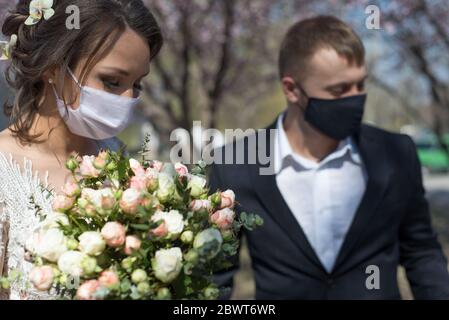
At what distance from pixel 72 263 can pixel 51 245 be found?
0.20 ft

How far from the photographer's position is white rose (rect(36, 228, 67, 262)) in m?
1.35

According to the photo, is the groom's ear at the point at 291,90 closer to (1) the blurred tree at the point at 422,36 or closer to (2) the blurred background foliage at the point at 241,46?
(2) the blurred background foliage at the point at 241,46

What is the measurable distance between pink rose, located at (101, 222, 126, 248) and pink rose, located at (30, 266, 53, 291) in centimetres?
14

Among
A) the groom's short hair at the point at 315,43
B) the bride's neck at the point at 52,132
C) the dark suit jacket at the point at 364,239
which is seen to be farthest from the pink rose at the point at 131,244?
the groom's short hair at the point at 315,43

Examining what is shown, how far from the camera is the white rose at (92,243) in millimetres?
1330

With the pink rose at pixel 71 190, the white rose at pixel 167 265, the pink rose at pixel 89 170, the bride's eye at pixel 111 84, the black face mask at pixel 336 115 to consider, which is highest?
the black face mask at pixel 336 115

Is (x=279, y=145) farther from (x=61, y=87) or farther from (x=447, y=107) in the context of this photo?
(x=447, y=107)

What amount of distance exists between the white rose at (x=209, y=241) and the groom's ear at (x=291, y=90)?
181cm

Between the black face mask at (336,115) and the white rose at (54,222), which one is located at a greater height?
the black face mask at (336,115)

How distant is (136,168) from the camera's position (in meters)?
1.50

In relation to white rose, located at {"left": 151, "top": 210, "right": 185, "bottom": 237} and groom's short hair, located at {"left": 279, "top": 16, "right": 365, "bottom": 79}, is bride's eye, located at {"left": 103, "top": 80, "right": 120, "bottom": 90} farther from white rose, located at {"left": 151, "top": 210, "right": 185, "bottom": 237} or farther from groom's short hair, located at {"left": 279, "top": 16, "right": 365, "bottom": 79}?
groom's short hair, located at {"left": 279, "top": 16, "right": 365, "bottom": 79}

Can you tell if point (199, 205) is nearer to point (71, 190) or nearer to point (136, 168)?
point (136, 168)

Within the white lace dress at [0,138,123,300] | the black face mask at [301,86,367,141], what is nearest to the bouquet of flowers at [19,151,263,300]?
the white lace dress at [0,138,123,300]

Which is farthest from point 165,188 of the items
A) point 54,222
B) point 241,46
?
point 241,46
